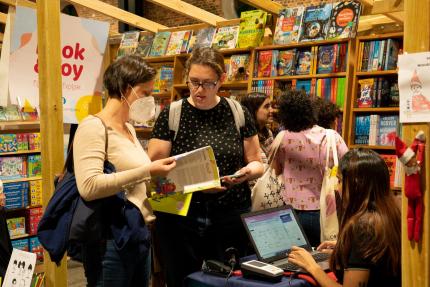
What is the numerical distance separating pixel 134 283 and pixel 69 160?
0.55 meters

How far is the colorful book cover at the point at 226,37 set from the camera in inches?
238

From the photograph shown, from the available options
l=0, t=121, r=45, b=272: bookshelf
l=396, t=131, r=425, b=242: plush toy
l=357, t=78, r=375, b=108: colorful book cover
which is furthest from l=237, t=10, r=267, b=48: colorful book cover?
l=396, t=131, r=425, b=242: plush toy

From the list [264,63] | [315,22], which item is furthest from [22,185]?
[315,22]

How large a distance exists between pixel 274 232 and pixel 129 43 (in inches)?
218

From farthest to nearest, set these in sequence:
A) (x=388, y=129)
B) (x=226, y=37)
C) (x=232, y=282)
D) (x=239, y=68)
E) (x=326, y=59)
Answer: (x=226, y=37) → (x=239, y=68) → (x=326, y=59) → (x=388, y=129) → (x=232, y=282)

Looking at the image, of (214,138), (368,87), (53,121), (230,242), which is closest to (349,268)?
(230,242)

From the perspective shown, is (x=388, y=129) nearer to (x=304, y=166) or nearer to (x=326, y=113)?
(x=326, y=113)

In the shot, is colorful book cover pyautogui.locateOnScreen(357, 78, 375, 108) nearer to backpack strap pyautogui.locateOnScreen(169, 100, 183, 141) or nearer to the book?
backpack strap pyautogui.locateOnScreen(169, 100, 183, 141)

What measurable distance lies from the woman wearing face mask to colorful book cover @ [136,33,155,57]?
196 inches

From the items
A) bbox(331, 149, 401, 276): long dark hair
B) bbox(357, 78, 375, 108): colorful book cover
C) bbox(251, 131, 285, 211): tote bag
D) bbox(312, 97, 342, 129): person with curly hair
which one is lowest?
bbox(251, 131, 285, 211): tote bag

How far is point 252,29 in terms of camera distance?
580 centimetres

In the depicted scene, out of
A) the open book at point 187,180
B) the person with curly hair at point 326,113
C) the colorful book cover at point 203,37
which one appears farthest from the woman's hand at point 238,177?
the colorful book cover at point 203,37

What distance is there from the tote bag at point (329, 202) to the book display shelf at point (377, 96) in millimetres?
1818

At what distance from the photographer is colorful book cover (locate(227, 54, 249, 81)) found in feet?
Result: 19.4
